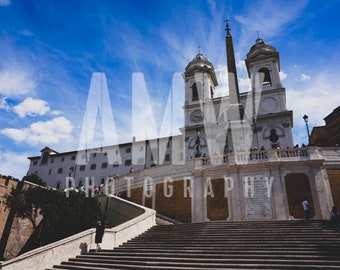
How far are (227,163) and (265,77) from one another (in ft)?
81.0

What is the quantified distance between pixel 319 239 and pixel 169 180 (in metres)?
11.7

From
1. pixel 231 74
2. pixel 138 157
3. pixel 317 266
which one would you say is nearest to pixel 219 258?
pixel 317 266

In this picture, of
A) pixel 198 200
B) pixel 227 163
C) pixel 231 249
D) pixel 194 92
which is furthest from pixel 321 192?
pixel 194 92

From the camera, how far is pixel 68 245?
9648 millimetres

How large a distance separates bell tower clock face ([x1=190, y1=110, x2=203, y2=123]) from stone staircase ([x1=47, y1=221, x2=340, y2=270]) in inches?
1036

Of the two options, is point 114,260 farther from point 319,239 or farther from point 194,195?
point 194,195

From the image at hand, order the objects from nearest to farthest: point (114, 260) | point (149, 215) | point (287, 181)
Answer: point (114, 260) → point (149, 215) → point (287, 181)

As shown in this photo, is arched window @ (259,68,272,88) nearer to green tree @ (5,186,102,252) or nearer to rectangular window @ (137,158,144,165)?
rectangular window @ (137,158,144,165)

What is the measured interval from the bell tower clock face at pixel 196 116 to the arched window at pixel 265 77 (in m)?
9.65

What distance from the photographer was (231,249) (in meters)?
8.66

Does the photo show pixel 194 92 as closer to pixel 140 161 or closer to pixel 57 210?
pixel 140 161

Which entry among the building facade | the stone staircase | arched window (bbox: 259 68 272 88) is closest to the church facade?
arched window (bbox: 259 68 272 88)

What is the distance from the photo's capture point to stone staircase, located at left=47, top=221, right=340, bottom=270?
24.3ft

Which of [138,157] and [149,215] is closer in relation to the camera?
[149,215]
